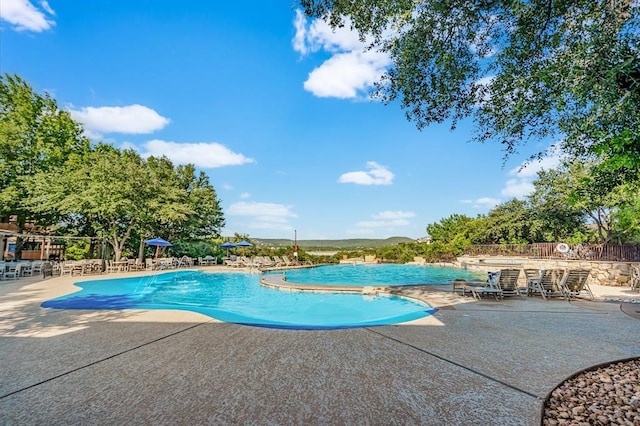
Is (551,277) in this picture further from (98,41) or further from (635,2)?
(98,41)

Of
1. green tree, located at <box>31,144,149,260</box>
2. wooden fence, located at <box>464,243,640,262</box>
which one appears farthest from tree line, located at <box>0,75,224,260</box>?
wooden fence, located at <box>464,243,640,262</box>

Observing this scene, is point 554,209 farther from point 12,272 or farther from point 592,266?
point 12,272

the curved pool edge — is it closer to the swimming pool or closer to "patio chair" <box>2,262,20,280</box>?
the swimming pool

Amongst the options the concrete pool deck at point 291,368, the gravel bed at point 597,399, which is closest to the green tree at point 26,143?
the concrete pool deck at point 291,368

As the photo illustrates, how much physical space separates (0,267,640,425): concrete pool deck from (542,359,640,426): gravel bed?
0.44 feet

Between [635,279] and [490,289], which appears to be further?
[635,279]

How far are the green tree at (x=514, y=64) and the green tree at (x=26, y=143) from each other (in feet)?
68.2

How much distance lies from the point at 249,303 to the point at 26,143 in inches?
727

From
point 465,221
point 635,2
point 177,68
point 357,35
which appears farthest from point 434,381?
point 465,221

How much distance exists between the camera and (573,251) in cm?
1659

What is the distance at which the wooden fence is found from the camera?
1312 centimetres

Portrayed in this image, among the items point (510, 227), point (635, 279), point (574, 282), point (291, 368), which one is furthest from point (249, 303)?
point (510, 227)

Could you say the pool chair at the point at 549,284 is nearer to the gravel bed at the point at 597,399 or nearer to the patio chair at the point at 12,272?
the gravel bed at the point at 597,399

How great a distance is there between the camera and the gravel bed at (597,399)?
244 centimetres
